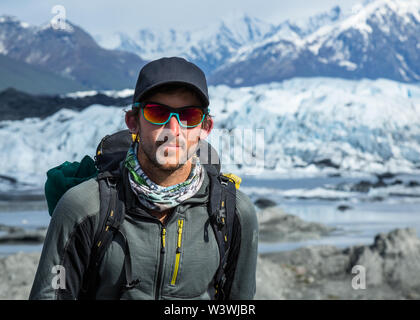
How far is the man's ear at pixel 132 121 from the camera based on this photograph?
187cm

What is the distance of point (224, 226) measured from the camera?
1849 millimetres

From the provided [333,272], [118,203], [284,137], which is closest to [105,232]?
[118,203]

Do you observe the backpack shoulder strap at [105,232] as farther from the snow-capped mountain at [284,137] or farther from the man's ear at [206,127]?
the snow-capped mountain at [284,137]

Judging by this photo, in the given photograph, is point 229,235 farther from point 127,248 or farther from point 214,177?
point 127,248

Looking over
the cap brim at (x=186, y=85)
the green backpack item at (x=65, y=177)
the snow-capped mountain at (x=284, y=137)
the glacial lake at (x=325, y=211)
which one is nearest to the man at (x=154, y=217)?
the cap brim at (x=186, y=85)

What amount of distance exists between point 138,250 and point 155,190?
0.63 feet

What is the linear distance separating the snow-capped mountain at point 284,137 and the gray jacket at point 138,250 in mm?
18955
